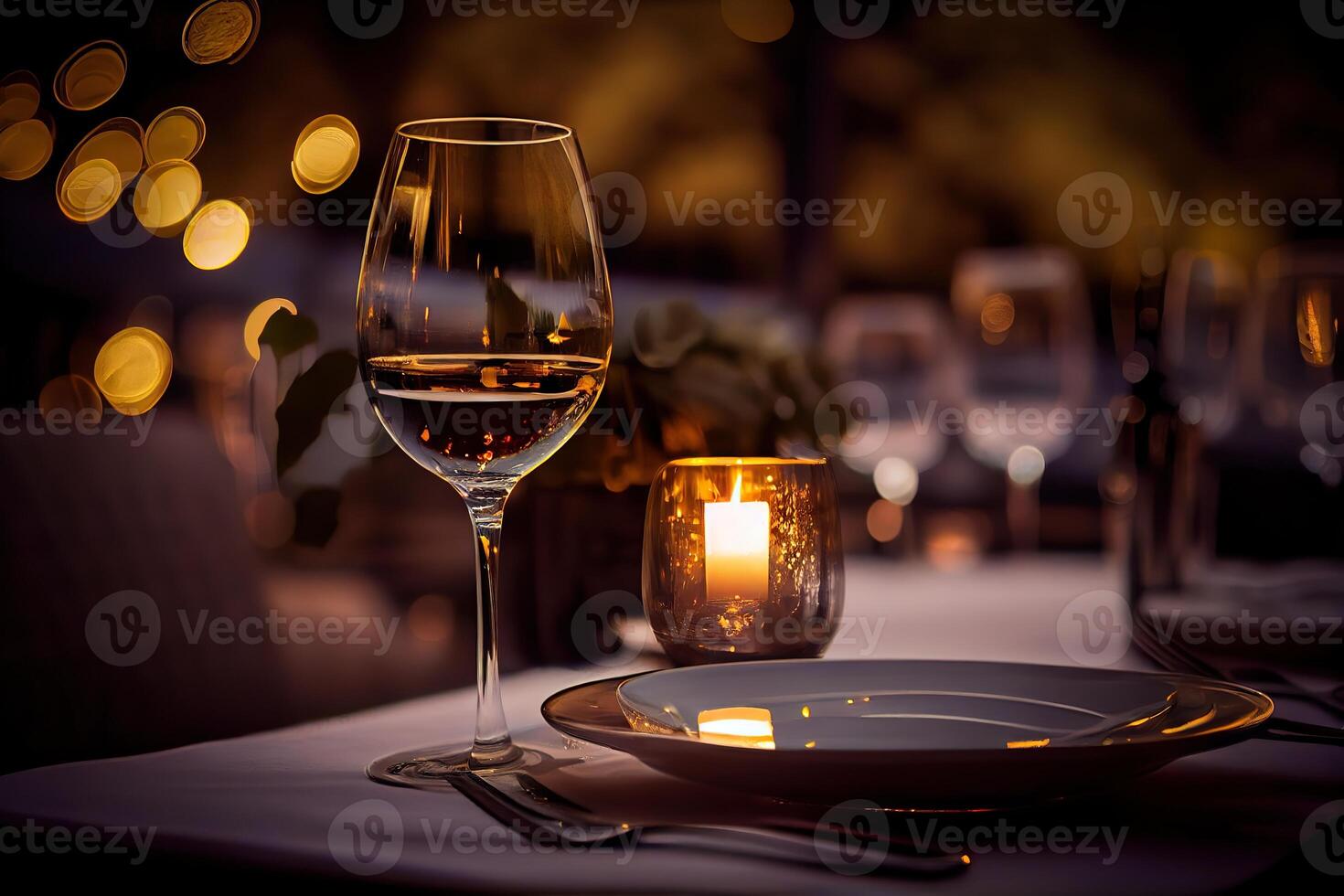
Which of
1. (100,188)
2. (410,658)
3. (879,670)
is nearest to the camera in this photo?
(879,670)

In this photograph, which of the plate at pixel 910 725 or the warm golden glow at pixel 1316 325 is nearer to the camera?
the plate at pixel 910 725

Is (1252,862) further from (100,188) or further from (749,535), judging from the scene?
(100,188)

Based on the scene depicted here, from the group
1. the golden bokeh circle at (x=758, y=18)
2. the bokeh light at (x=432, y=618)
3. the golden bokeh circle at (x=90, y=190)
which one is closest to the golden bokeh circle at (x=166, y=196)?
the golden bokeh circle at (x=90, y=190)

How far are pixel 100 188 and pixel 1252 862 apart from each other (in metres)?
3.52

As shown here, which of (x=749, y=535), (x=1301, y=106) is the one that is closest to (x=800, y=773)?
(x=749, y=535)

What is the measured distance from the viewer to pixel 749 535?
0.60 meters

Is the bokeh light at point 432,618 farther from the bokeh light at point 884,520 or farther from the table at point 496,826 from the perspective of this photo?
the bokeh light at point 884,520

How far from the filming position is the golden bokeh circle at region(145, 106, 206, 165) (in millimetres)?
3242

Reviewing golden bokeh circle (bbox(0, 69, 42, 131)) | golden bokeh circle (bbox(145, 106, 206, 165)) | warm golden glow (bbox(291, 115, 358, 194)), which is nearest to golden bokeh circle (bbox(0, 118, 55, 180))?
golden bokeh circle (bbox(0, 69, 42, 131))

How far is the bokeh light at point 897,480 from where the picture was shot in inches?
57.5

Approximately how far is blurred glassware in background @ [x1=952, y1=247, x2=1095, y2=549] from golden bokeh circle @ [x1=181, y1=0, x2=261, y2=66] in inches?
93.8

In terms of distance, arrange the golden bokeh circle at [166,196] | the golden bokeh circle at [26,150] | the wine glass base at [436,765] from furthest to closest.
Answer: the golden bokeh circle at [166,196]
the golden bokeh circle at [26,150]
the wine glass base at [436,765]

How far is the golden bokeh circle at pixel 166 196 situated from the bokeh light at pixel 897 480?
2.83 m

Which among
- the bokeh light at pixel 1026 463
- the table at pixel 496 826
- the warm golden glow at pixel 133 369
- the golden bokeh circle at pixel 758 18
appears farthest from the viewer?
the golden bokeh circle at pixel 758 18
